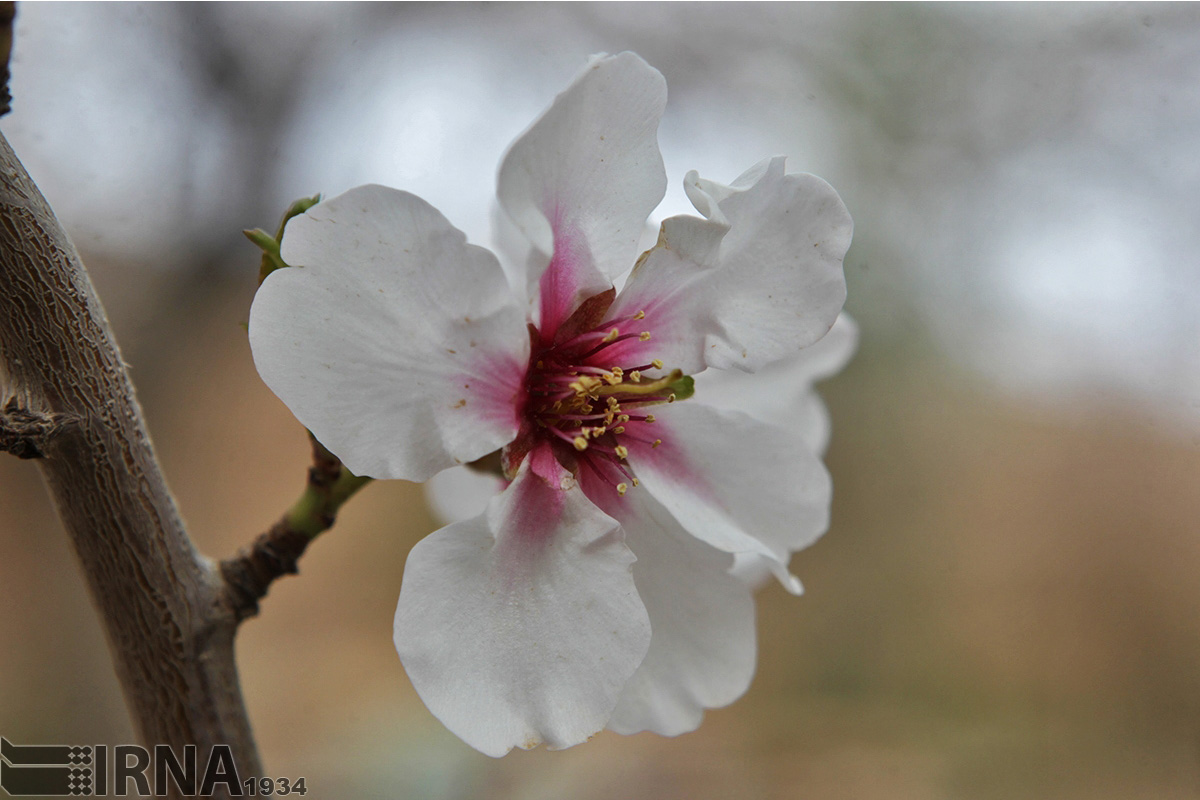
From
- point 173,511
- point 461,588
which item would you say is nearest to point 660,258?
point 461,588

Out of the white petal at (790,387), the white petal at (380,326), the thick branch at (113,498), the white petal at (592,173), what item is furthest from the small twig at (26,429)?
the white petal at (790,387)

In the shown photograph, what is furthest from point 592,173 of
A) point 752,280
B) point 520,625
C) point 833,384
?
point 833,384

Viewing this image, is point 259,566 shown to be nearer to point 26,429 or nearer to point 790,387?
point 26,429

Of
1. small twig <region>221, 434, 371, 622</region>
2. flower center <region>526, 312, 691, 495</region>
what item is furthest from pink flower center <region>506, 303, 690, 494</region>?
small twig <region>221, 434, 371, 622</region>

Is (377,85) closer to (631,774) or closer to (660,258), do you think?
(660,258)

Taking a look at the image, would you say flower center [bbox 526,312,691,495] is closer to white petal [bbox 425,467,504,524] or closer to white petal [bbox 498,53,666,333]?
white petal [bbox 498,53,666,333]
